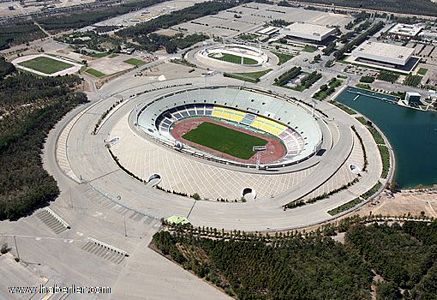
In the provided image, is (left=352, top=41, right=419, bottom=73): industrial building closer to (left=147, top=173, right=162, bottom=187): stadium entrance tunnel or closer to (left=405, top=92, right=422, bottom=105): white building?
(left=405, top=92, right=422, bottom=105): white building

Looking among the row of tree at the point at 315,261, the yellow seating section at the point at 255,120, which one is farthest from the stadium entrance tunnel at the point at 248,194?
the yellow seating section at the point at 255,120

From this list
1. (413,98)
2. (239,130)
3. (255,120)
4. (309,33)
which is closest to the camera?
(239,130)

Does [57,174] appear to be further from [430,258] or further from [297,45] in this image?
[297,45]

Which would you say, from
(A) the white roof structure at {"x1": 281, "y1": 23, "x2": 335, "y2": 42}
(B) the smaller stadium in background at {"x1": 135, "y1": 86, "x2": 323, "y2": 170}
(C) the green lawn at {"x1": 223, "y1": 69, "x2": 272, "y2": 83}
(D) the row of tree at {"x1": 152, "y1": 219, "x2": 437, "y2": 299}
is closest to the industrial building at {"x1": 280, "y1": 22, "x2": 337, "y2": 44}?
(A) the white roof structure at {"x1": 281, "y1": 23, "x2": 335, "y2": 42}

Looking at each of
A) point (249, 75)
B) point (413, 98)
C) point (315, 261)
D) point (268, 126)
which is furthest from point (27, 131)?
point (413, 98)

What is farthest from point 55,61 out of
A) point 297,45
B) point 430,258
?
point 430,258

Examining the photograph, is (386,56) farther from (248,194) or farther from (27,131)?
(27,131)

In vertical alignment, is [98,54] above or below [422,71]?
above
